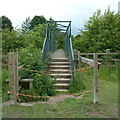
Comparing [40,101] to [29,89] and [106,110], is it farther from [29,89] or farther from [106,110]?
[106,110]

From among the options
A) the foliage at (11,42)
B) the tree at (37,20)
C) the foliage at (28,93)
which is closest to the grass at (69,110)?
the foliage at (28,93)

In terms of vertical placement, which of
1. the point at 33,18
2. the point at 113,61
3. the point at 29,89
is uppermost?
the point at 33,18

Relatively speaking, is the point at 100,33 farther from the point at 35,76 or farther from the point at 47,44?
the point at 35,76

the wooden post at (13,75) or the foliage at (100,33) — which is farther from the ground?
the foliage at (100,33)

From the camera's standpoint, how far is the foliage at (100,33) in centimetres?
1153

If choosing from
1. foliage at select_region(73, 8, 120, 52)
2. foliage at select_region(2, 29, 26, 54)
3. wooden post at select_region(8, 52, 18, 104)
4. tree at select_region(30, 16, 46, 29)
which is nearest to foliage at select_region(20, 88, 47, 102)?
wooden post at select_region(8, 52, 18, 104)

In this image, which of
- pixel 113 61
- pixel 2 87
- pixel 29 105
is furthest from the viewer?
pixel 113 61

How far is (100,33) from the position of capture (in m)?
11.7

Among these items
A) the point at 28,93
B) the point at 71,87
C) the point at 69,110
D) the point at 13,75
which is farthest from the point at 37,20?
the point at 69,110

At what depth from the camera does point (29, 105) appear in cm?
Answer: 450

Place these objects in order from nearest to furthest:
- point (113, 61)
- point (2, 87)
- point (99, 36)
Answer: point (2, 87) < point (113, 61) < point (99, 36)

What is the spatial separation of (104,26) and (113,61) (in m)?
3.54

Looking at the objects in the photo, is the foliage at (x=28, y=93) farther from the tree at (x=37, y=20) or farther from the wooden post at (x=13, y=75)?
the tree at (x=37, y=20)

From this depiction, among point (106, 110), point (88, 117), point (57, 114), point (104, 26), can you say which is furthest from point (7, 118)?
point (104, 26)
